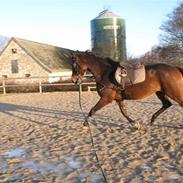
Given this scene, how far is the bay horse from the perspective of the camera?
6746 mm

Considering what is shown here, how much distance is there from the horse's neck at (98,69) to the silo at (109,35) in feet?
124

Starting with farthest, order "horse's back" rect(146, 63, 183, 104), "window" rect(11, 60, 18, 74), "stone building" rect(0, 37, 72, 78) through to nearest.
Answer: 1. "window" rect(11, 60, 18, 74)
2. "stone building" rect(0, 37, 72, 78)
3. "horse's back" rect(146, 63, 183, 104)

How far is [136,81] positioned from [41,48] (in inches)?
1417

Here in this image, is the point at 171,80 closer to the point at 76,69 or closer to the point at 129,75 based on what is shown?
the point at 129,75

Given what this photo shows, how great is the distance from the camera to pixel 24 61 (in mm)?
38000

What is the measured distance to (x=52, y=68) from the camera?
38.4 meters

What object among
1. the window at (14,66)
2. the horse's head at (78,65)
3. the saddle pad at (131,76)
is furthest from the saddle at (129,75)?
the window at (14,66)

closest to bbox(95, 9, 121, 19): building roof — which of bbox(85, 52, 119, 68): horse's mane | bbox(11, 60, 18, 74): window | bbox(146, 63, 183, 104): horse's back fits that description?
bbox(11, 60, 18, 74): window

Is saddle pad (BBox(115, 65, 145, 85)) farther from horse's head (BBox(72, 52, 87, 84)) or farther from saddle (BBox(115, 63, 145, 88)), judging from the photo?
horse's head (BBox(72, 52, 87, 84))

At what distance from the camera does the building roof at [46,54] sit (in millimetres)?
37875

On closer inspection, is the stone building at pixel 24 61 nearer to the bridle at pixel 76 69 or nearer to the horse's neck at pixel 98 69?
the bridle at pixel 76 69

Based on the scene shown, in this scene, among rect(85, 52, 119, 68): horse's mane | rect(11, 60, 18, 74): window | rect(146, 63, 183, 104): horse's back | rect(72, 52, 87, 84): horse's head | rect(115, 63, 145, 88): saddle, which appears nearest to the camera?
rect(146, 63, 183, 104): horse's back

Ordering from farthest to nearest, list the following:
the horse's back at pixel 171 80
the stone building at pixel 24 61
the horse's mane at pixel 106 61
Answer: the stone building at pixel 24 61, the horse's mane at pixel 106 61, the horse's back at pixel 171 80

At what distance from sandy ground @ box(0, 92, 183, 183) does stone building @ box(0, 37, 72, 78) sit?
28.7 m
